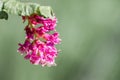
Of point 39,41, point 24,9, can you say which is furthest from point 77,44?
point 24,9

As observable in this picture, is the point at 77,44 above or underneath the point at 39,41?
above

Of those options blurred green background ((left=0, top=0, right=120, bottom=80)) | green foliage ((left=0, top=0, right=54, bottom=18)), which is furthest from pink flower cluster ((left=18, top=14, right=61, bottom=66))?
blurred green background ((left=0, top=0, right=120, bottom=80))

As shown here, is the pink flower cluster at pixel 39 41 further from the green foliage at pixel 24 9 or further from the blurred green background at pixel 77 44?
the blurred green background at pixel 77 44

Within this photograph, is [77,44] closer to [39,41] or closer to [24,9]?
[39,41]

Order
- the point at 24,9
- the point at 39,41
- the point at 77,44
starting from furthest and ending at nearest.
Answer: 1. the point at 77,44
2. the point at 39,41
3. the point at 24,9

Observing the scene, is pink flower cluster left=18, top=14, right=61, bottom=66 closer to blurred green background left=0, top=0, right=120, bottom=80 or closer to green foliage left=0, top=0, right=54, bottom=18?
green foliage left=0, top=0, right=54, bottom=18
